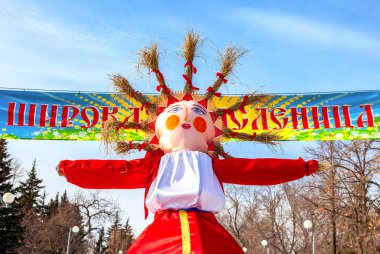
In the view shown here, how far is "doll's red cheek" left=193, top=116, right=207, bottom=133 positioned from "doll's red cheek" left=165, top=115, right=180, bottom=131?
0.65ft

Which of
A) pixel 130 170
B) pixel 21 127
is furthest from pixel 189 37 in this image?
pixel 21 127

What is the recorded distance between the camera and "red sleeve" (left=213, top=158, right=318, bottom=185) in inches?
200

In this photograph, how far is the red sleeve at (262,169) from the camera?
507 centimetres

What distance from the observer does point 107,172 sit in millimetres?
5031

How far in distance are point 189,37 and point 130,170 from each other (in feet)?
5.81

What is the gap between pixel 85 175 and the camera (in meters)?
5.04

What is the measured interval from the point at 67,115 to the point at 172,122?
386cm

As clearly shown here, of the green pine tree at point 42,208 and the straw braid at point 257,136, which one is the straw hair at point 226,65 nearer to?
the straw braid at point 257,136

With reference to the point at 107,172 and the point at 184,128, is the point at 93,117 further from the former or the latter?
the point at 184,128

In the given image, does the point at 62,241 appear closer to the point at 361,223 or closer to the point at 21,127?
the point at 361,223

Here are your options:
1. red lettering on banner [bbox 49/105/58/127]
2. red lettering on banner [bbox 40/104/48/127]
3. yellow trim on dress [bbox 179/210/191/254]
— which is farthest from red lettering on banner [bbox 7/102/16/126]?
yellow trim on dress [bbox 179/210/191/254]

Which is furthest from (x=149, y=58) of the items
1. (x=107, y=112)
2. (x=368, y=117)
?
(x=368, y=117)

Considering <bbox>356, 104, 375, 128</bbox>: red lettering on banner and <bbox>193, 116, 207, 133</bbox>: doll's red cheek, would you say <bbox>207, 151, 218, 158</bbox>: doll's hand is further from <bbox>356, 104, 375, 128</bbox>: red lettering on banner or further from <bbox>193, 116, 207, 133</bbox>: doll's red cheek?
<bbox>356, 104, 375, 128</bbox>: red lettering on banner

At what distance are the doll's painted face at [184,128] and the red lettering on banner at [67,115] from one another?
3468mm
